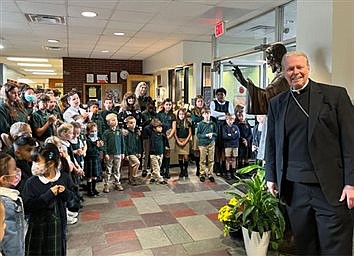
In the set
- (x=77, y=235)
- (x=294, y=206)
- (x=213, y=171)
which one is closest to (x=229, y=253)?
(x=294, y=206)

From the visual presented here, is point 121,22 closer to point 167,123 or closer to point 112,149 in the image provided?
point 167,123

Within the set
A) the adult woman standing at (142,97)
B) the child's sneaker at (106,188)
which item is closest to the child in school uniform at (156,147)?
the adult woman standing at (142,97)

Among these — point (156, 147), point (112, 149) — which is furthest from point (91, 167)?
point (156, 147)

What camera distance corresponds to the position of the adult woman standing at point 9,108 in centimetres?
328

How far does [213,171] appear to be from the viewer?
5.92 metres

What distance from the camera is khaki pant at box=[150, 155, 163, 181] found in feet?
17.4

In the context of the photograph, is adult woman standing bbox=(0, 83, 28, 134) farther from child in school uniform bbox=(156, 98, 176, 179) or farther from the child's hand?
child in school uniform bbox=(156, 98, 176, 179)

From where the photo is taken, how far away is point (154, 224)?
3588 mm

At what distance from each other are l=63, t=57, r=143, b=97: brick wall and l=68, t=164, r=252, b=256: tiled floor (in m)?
6.27

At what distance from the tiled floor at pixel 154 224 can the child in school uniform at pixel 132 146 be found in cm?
32

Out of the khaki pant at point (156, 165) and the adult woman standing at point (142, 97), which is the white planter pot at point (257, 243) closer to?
the khaki pant at point (156, 165)

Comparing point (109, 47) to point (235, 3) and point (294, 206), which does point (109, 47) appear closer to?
point (235, 3)

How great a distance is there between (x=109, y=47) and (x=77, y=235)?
5.78 m

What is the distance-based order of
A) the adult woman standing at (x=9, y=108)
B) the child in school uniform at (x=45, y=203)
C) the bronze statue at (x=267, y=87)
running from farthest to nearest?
the adult woman standing at (x=9, y=108), the bronze statue at (x=267, y=87), the child in school uniform at (x=45, y=203)
